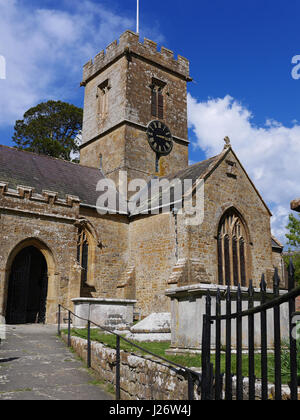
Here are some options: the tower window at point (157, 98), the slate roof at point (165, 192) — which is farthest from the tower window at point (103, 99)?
the slate roof at point (165, 192)

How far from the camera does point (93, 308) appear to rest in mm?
13117

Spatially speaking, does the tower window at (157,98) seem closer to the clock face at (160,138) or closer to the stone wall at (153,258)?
the clock face at (160,138)

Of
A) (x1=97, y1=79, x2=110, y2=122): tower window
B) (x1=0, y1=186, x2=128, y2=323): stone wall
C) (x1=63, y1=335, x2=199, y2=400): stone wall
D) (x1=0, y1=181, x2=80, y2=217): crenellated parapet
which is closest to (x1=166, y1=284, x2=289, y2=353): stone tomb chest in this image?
(x1=63, y1=335, x2=199, y2=400): stone wall

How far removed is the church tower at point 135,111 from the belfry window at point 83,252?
5.73m

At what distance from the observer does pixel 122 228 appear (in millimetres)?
20609

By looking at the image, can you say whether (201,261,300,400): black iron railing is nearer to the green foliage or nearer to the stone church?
the stone church

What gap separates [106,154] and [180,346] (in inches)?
765

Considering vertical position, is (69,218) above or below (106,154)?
below

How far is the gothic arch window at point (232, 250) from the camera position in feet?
57.0

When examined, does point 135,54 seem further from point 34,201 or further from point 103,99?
Result: point 34,201

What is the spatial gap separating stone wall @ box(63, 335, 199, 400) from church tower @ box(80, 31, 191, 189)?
55.5ft

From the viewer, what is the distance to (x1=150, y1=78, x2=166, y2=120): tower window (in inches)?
1048

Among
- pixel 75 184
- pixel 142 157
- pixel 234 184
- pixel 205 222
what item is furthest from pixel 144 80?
pixel 205 222
